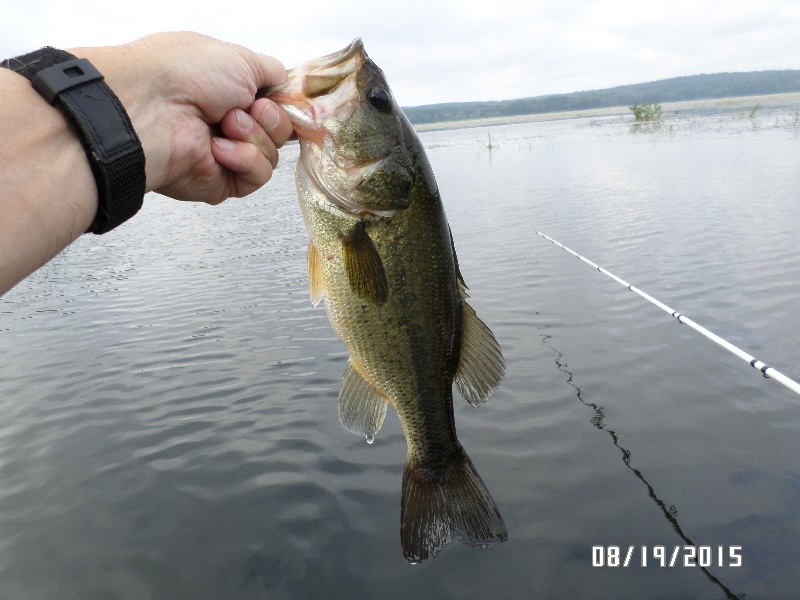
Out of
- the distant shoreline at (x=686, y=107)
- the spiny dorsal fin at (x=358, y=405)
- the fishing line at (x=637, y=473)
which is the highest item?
the distant shoreline at (x=686, y=107)

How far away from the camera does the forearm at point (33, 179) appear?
1685mm

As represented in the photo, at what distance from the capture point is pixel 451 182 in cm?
2788

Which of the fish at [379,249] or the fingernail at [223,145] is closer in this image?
the fish at [379,249]

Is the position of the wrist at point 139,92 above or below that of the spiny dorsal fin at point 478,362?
above

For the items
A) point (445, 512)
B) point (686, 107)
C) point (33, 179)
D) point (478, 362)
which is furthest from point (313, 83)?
point (686, 107)

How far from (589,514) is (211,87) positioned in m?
4.45

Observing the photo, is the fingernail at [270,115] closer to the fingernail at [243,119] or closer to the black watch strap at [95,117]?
the fingernail at [243,119]

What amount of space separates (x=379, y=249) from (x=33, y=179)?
124 cm

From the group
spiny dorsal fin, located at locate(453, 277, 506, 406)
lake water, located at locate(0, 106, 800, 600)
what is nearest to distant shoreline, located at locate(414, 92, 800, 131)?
lake water, located at locate(0, 106, 800, 600)

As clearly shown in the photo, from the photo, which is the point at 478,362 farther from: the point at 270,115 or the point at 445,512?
the point at 270,115

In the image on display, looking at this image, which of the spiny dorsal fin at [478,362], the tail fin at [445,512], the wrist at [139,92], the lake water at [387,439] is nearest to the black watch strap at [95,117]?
the wrist at [139,92]

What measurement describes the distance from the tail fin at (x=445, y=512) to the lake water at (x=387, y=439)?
6.15 feet

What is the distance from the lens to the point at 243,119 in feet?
8.33

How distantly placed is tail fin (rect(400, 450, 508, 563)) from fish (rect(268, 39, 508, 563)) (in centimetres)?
1
